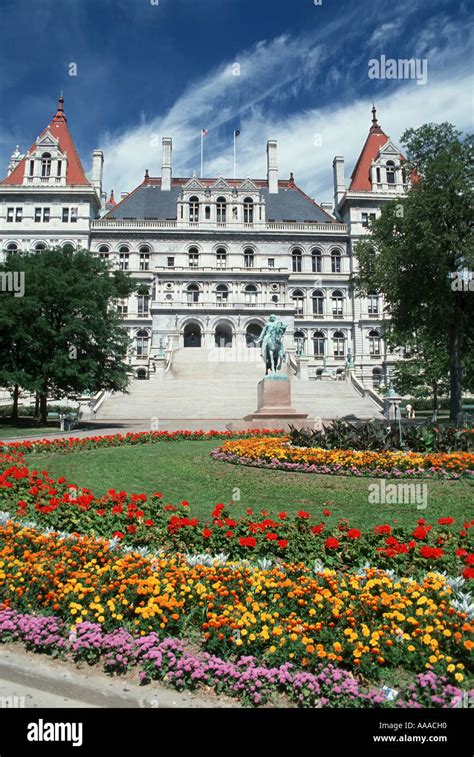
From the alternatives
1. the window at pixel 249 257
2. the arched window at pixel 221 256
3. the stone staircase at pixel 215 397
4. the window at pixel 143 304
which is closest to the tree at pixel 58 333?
the stone staircase at pixel 215 397

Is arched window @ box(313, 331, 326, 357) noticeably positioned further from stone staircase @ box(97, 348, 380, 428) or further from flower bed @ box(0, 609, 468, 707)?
flower bed @ box(0, 609, 468, 707)

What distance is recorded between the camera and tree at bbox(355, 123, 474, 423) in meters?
24.7

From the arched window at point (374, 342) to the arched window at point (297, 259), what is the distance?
11.5 metres

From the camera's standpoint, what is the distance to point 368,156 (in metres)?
66.1

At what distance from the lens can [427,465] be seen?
12.1 m

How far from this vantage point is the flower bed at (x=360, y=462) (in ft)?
38.6

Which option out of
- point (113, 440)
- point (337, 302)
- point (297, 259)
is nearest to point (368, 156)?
point (297, 259)

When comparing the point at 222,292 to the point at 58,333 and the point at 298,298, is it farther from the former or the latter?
the point at 58,333

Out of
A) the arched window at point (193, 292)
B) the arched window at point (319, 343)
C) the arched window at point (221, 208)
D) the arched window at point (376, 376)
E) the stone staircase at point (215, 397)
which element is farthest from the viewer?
the arched window at point (221, 208)

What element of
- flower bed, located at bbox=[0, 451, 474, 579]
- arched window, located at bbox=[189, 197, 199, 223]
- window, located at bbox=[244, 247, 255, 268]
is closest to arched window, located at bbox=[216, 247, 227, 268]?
window, located at bbox=[244, 247, 255, 268]

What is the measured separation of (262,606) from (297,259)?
60.7 metres

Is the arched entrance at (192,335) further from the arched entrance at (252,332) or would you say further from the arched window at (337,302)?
the arched window at (337,302)

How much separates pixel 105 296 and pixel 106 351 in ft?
10.5

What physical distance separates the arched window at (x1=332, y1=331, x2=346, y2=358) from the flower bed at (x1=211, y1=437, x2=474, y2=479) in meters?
48.0
